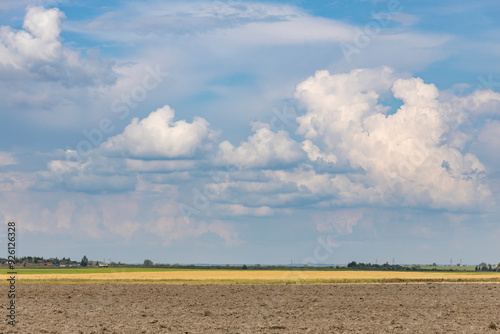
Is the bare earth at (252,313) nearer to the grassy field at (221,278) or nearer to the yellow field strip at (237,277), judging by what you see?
the grassy field at (221,278)

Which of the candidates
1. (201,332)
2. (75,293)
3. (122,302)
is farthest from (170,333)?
(75,293)

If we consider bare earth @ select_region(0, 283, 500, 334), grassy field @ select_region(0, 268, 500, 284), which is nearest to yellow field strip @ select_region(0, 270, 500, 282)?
grassy field @ select_region(0, 268, 500, 284)

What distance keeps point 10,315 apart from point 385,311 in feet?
100

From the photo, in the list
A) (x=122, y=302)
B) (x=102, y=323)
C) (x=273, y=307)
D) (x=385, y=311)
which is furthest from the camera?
(x=122, y=302)

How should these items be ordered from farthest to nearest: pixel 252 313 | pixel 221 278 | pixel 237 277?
pixel 237 277 < pixel 221 278 < pixel 252 313

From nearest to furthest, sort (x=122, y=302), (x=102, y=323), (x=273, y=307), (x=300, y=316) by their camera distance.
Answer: (x=102, y=323)
(x=300, y=316)
(x=273, y=307)
(x=122, y=302)

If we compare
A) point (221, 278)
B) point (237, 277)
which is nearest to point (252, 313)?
point (221, 278)

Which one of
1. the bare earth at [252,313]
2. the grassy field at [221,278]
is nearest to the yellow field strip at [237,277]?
the grassy field at [221,278]

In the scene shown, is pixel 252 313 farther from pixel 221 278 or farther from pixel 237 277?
pixel 237 277

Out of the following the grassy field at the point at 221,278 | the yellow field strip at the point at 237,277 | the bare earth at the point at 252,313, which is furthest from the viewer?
the yellow field strip at the point at 237,277

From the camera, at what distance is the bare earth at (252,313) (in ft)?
129

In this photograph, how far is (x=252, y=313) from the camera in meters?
48.6

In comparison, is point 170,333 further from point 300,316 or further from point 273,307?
point 273,307

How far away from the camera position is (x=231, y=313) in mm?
48844
